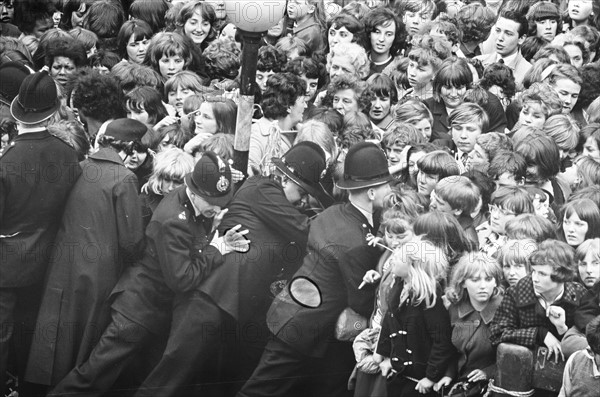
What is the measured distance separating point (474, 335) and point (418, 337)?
297 millimetres

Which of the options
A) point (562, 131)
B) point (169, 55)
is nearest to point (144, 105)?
point (169, 55)

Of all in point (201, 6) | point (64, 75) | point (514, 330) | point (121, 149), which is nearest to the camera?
point (514, 330)

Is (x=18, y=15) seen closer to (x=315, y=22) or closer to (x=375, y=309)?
(x=315, y=22)

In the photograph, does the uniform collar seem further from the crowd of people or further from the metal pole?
the metal pole

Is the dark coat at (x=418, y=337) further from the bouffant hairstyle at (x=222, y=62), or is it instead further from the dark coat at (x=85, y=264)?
the bouffant hairstyle at (x=222, y=62)

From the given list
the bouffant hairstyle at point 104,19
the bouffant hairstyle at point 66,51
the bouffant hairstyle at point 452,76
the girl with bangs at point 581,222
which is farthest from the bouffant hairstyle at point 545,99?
the bouffant hairstyle at point 104,19

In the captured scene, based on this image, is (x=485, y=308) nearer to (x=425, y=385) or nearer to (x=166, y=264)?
(x=425, y=385)

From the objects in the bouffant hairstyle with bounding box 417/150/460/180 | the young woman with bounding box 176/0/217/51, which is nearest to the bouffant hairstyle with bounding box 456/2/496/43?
the young woman with bounding box 176/0/217/51

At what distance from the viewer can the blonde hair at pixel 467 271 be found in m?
8.18


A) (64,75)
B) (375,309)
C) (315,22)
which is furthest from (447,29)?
(375,309)

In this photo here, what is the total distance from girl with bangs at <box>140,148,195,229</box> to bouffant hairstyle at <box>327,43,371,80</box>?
2.83 m

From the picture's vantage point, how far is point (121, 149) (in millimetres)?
9273

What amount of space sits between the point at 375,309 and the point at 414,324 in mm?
371

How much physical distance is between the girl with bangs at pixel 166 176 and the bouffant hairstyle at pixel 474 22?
408 centimetres
